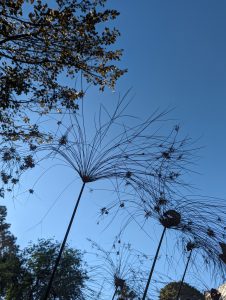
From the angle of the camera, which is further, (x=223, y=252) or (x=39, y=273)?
(x=39, y=273)

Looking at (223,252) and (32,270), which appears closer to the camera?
(223,252)

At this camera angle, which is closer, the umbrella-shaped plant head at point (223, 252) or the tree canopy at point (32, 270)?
the umbrella-shaped plant head at point (223, 252)

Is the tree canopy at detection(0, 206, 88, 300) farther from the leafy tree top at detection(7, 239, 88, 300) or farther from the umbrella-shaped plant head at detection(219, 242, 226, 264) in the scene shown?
the umbrella-shaped plant head at detection(219, 242, 226, 264)

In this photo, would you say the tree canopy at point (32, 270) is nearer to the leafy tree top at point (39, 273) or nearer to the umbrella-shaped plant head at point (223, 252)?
the leafy tree top at point (39, 273)

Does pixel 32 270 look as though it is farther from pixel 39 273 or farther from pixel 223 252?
pixel 223 252

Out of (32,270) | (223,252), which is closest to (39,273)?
(32,270)

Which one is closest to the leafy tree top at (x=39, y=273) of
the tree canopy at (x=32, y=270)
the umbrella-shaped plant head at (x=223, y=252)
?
the tree canopy at (x=32, y=270)

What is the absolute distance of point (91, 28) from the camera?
297 inches

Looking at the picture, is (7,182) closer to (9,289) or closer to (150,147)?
(150,147)

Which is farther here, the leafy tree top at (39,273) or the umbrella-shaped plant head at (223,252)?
the leafy tree top at (39,273)

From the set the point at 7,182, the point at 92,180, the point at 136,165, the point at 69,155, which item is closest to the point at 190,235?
the point at 136,165

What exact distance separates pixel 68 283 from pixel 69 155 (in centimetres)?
2128

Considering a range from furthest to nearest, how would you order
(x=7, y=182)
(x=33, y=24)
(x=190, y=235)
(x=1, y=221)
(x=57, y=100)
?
(x=1, y=221), (x=7, y=182), (x=57, y=100), (x=190, y=235), (x=33, y=24)

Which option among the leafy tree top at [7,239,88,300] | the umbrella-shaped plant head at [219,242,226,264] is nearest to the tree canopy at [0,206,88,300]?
the leafy tree top at [7,239,88,300]
